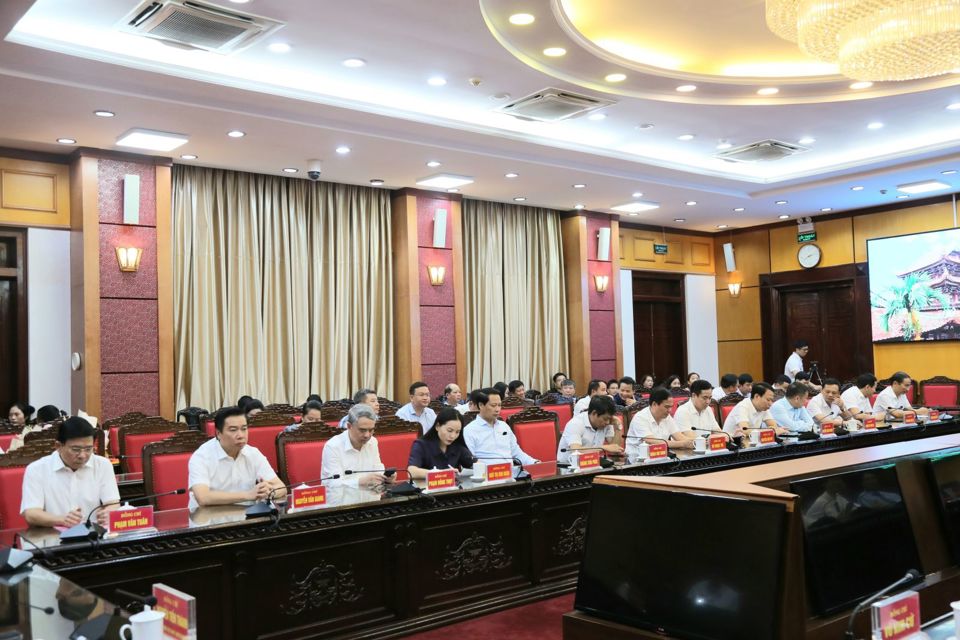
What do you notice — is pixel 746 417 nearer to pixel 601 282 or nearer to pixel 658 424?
pixel 658 424

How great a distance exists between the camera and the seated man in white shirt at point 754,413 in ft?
21.0

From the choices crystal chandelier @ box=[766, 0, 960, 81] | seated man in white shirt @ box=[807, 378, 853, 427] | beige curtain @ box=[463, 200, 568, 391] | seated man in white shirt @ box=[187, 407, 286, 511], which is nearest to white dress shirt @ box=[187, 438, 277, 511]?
seated man in white shirt @ box=[187, 407, 286, 511]

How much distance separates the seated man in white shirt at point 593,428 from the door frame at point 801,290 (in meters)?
8.41

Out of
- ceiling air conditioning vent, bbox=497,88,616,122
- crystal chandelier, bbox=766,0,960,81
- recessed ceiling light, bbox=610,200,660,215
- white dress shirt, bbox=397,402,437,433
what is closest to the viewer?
crystal chandelier, bbox=766,0,960,81

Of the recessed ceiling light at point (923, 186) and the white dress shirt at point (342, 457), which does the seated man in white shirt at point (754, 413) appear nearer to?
the white dress shirt at point (342, 457)

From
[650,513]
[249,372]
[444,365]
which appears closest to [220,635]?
[650,513]

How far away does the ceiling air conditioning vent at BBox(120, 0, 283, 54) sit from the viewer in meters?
5.21

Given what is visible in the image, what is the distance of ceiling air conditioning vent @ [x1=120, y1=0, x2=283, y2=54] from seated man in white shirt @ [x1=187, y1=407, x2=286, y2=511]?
2.77m

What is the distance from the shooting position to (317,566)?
10.8 feet

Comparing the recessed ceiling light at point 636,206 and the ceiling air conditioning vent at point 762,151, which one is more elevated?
the ceiling air conditioning vent at point 762,151

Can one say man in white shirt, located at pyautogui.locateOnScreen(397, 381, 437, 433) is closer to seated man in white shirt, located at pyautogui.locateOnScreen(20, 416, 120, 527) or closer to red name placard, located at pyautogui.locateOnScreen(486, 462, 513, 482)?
red name placard, located at pyautogui.locateOnScreen(486, 462, 513, 482)

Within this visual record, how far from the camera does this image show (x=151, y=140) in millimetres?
7141

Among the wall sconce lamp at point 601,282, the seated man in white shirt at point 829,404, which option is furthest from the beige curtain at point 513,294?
the seated man in white shirt at point 829,404

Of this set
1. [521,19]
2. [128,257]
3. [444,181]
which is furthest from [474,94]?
[128,257]
